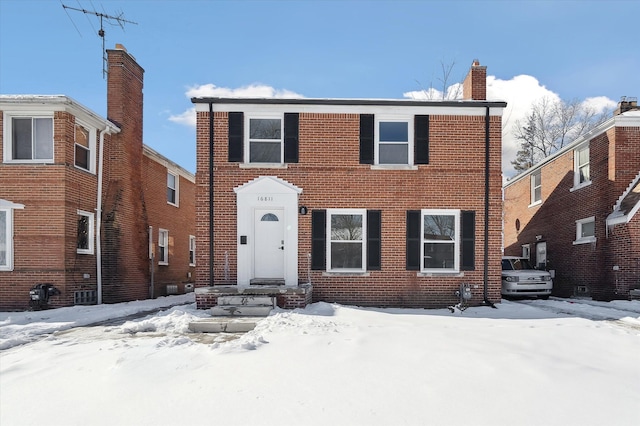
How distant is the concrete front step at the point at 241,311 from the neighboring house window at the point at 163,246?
A: 771 centimetres

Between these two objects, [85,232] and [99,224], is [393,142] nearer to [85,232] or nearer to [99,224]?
[99,224]

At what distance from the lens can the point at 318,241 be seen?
1077cm


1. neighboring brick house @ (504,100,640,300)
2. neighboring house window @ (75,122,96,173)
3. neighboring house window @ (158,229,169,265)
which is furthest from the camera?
neighboring house window @ (158,229,169,265)

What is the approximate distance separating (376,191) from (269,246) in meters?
3.38

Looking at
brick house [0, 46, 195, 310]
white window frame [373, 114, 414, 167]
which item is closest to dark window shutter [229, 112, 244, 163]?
white window frame [373, 114, 414, 167]

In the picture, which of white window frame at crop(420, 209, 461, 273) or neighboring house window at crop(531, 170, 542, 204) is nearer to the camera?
white window frame at crop(420, 209, 461, 273)

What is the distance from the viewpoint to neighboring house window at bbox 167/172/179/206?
55.5 ft

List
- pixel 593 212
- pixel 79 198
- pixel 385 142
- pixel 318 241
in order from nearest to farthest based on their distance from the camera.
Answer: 1. pixel 318 241
2. pixel 385 142
3. pixel 79 198
4. pixel 593 212

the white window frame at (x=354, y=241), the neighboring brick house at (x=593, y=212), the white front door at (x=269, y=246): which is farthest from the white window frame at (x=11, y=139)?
the neighboring brick house at (x=593, y=212)

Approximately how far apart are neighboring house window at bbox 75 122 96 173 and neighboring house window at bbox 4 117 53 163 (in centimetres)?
74

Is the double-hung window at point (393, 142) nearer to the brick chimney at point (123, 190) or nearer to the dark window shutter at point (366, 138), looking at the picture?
the dark window shutter at point (366, 138)

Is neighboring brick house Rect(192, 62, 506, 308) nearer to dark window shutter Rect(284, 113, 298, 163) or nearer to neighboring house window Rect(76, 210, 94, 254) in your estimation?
dark window shutter Rect(284, 113, 298, 163)

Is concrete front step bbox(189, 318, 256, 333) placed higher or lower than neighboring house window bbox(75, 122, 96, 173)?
lower

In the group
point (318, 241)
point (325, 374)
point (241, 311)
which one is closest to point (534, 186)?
point (318, 241)
